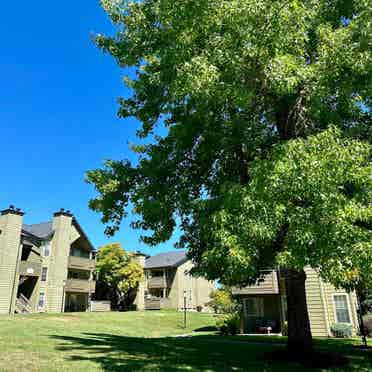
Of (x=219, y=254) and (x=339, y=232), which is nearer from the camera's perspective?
(x=339, y=232)

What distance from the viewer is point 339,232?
293 inches

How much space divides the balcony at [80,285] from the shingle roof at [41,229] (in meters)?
5.88

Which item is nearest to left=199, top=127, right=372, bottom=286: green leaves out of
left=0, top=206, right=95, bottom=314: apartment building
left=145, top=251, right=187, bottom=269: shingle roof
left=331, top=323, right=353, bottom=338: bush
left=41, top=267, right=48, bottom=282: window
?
left=331, top=323, right=353, bottom=338: bush

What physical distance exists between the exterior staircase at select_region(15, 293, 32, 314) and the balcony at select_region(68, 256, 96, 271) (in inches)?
250

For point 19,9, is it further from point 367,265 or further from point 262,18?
point 367,265

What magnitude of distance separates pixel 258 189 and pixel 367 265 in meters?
2.58

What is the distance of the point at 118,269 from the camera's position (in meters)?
47.3

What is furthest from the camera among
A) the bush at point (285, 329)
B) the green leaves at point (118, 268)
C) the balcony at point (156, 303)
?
the balcony at point (156, 303)

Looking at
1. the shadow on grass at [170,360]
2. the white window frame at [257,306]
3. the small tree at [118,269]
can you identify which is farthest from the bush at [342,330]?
Answer: the small tree at [118,269]

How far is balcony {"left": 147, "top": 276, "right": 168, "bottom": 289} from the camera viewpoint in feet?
173

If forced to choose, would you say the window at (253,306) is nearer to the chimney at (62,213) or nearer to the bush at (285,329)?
the bush at (285,329)

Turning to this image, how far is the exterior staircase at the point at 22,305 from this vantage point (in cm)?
3734

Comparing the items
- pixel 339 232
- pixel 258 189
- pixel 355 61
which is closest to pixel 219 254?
pixel 258 189

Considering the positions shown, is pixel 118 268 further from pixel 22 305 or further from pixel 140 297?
pixel 22 305
